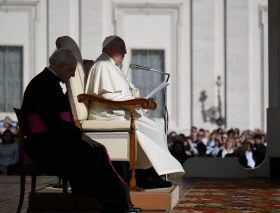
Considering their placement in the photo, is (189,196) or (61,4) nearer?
(189,196)

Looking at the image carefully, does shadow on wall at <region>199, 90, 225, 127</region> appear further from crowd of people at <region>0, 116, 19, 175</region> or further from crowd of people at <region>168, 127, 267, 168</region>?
crowd of people at <region>0, 116, 19, 175</region>

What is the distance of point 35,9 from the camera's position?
29203mm

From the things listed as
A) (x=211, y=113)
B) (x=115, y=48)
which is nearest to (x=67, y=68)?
(x=115, y=48)

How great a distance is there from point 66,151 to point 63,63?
0.71 metres

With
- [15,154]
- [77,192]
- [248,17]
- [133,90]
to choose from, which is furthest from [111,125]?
[248,17]

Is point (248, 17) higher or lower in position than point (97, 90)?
higher

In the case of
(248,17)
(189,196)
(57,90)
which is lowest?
(189,196)

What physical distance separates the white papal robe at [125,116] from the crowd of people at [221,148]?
24.0 ft

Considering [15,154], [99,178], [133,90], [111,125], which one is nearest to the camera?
[99,178]

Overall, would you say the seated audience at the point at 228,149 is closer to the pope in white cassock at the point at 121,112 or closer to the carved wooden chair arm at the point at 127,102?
the pope in white cassock at the point at 121,112

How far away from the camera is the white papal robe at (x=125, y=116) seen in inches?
350

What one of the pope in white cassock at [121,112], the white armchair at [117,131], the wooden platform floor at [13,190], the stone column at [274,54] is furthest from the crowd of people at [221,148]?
the white armchair at [117,131]

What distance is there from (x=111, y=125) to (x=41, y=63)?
20823mm

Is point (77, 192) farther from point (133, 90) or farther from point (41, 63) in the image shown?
point (41, 63)
